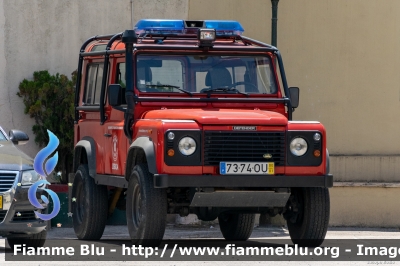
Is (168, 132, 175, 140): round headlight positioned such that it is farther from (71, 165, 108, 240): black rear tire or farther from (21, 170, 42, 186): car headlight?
(71, 165, 108, 240): black rear tire

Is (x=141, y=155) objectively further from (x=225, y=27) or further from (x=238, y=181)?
(x=225, y=27)

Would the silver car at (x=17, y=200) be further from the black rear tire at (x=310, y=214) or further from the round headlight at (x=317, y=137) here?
the round headlight at (x=317, y=137)

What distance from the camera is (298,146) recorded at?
10594 mm

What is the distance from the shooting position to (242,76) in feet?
38.5

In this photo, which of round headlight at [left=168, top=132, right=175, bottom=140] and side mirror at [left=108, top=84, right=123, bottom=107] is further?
side mirror at [left=108, top=84, right=123, bottom=107]

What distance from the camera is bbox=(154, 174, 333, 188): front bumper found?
10.2 m

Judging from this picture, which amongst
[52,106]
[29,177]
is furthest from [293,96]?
[52,106]

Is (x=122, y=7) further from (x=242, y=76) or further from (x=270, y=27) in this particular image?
(x=242, y=76)

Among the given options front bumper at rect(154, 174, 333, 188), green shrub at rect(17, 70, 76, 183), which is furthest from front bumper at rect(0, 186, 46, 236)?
green shrub at rect(17, 70, 76, 183)

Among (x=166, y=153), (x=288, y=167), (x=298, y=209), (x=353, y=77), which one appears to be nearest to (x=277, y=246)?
(x=298, y=209)

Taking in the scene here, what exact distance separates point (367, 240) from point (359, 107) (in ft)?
11.3

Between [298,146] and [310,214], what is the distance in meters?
0.78

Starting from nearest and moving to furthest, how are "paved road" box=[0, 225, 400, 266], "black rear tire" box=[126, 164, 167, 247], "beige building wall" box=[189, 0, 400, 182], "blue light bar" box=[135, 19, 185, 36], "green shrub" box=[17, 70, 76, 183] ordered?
"black rear tire" box=[126, 164, 167, 247] → "blue light bar" box=[135, 19, 185, 36] → "paved road" box=[0, 225, 400, 266] → "green shrub" box=[17, 70, 76, 183] → "beige building wall" box=[189, 0, 400, 182]

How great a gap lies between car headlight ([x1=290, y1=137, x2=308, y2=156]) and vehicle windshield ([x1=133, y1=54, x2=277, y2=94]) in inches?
51.5
